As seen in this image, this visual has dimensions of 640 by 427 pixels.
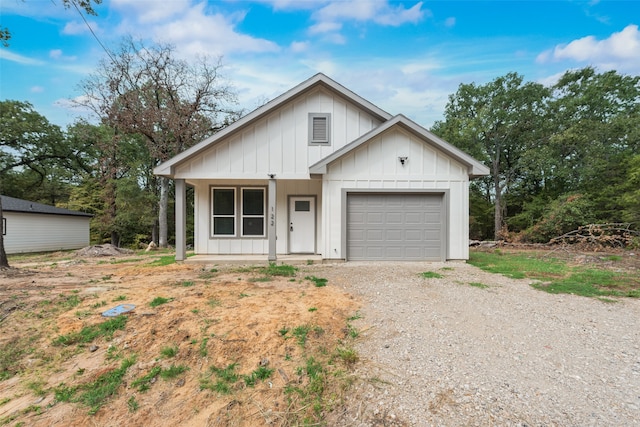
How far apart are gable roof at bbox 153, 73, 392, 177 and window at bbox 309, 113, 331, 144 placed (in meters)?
0.84

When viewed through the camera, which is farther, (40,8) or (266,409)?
(40,8)

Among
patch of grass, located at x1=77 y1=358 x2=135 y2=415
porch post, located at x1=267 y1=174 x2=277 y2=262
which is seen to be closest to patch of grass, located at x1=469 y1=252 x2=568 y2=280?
porch post, located at x1=267 y1=174 x2=277 y2=262

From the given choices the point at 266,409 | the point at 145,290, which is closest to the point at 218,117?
the point at 145,290

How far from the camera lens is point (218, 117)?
18203mm

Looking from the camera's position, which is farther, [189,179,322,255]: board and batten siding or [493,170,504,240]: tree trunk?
[493,170,504,240]: tree trunk

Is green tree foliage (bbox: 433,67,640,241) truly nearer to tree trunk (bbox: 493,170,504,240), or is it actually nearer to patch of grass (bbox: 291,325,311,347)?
tree trunk (bbox: 493,170,504,240)

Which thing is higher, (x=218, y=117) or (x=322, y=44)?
(x=322, y=44)

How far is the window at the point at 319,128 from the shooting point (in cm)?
956

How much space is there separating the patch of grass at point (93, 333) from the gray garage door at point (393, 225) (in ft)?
20.4

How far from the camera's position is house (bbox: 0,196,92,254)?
16.9m

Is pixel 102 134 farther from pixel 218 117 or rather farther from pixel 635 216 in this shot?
pixel 635 216

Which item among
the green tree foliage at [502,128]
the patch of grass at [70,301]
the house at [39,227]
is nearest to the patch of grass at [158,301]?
the patch of grass at [70,301]

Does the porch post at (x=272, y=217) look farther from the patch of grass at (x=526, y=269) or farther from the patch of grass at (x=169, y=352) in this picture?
Result: the patch of grass at (x=526, y=269)

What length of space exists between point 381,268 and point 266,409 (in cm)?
595
